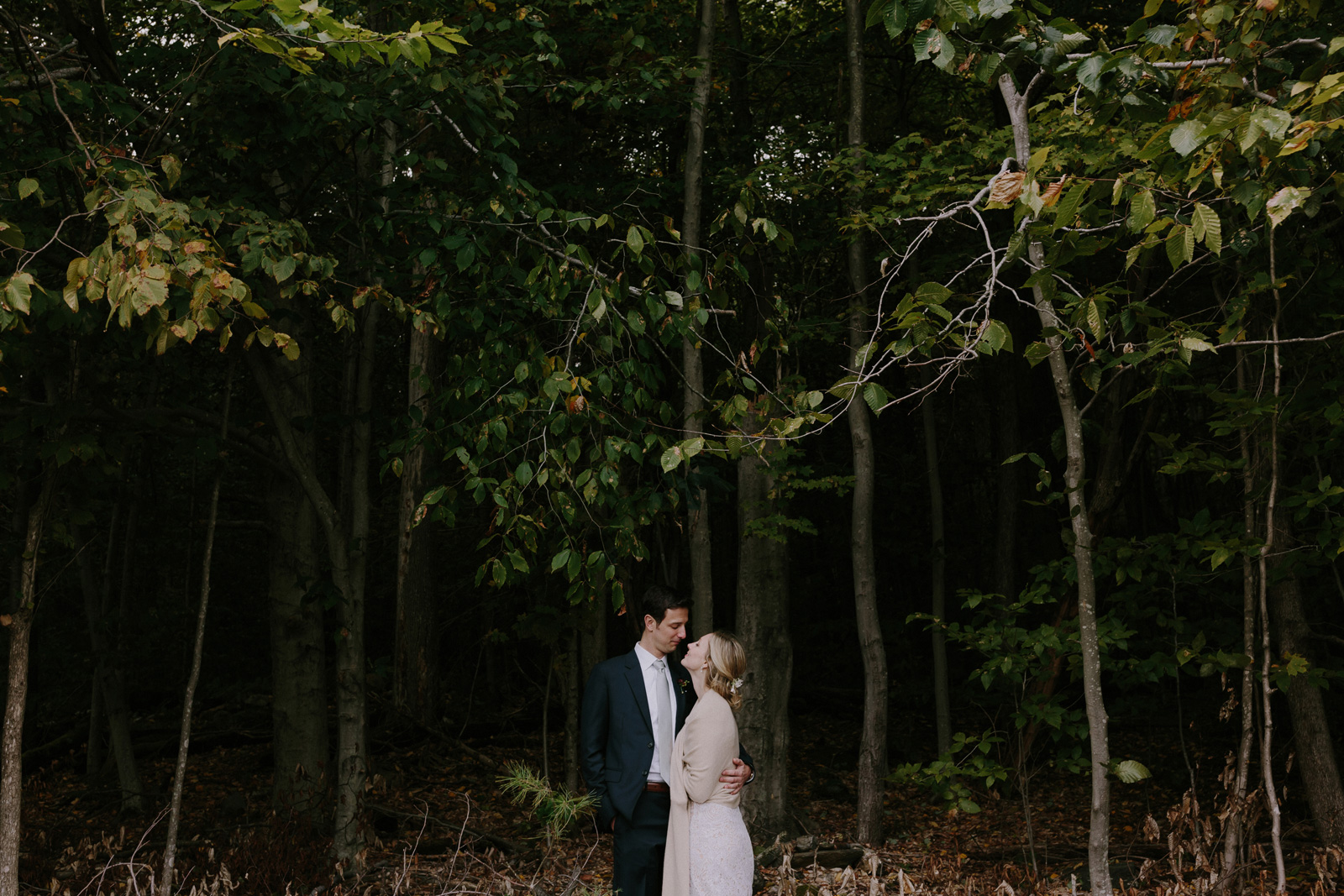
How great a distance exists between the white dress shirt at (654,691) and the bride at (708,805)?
182 mm

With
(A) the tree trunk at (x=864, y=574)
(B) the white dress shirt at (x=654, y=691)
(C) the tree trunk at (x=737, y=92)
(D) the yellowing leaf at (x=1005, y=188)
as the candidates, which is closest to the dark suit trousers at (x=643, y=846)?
(B) the white dress shirt at (x=654, y=691)

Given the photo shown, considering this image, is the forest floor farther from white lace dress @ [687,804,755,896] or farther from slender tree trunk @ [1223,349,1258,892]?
white lace dress @ [687,804,755,896]

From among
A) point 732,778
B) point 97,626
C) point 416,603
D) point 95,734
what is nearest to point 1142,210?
point 732,778

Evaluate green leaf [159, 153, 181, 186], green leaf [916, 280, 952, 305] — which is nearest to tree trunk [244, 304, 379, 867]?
green leaf [159, 153, 181, 186]

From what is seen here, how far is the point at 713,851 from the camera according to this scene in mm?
4160

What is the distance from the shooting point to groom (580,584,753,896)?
433 cm

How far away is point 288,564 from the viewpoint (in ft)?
23.3

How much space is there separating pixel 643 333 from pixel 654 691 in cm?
188

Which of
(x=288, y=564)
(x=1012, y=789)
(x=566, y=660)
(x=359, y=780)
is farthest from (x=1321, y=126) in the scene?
(x=1012, y=789)

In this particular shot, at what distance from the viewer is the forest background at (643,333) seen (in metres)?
3.61

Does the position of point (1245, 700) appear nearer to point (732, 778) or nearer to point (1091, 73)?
point (732, 778)

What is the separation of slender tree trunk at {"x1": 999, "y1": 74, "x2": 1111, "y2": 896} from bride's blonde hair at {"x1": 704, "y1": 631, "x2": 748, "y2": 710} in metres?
1.41

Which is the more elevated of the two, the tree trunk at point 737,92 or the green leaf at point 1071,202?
the tree trunk at point 737,92

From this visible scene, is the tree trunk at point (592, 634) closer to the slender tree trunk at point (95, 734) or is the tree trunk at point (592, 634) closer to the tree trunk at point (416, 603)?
the tree trunk at point (416, 603)
